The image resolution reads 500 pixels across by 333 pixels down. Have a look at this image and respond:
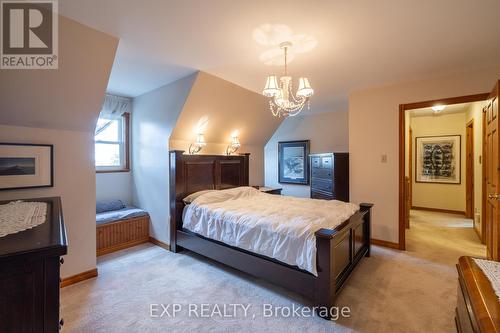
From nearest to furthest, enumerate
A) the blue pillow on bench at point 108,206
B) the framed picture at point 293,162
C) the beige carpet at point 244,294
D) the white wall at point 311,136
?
1. the beige carpet at point 244,294
2. the blue pillow on bench at point 108,206
3. the white wall at point 311,136
4. the framed picture at point 293,162

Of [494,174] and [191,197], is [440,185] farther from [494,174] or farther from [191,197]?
[191,197]

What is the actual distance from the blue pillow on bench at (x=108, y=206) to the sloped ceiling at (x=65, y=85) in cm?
161

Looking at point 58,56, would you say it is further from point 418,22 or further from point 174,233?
point 418,22

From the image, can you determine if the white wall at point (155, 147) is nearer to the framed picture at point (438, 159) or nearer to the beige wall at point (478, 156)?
the beige wall at point (478, 156)

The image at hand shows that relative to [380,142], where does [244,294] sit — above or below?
below

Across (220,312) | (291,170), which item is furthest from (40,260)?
(291,170)

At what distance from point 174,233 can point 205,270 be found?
0.84m

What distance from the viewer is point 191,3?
5.61 feet

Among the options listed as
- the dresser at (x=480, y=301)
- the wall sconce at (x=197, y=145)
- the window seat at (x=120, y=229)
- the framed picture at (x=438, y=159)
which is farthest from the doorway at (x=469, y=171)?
the window seat at (x=120, y=229)

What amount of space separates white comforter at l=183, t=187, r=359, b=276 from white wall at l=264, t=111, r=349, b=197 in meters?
2.25

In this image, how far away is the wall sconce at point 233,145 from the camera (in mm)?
4520

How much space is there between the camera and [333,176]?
13.1 feet
